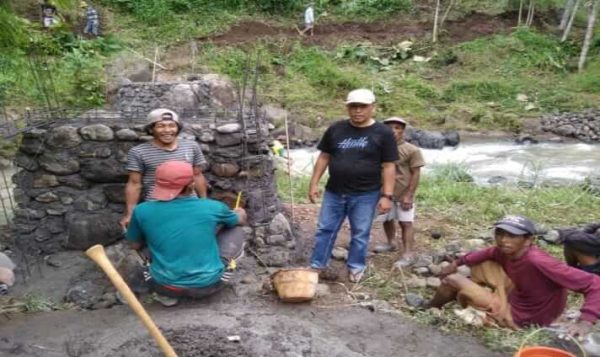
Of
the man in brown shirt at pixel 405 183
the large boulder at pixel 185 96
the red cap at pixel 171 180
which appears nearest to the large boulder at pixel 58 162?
the red cap at pixel 171 180

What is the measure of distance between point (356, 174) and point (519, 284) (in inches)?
58.6

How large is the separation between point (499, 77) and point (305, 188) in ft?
42.8

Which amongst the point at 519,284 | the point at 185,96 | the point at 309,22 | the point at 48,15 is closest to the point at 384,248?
the point at 519,284

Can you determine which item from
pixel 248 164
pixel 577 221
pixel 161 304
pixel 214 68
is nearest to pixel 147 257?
pixel 161 304

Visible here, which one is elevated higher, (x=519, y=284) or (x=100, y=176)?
(x=100, y=176)

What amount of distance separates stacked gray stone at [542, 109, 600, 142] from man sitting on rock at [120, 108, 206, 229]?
13542mm

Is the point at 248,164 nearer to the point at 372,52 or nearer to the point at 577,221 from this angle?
the point at 577,221

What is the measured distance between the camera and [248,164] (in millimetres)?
5234

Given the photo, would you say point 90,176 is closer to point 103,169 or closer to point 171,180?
point 103,169

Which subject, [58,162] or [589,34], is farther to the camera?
[589,34]

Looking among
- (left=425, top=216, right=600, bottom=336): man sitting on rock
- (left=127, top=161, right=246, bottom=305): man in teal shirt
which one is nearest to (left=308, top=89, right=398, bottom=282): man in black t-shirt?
(left=425, top=216, right=600, bottom=336): man sitting on rock

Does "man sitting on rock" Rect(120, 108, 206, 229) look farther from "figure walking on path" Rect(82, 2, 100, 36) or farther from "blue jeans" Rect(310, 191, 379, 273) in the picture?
"figure walking on path" Rect(82, 2, 100, 36)

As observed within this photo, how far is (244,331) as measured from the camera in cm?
381

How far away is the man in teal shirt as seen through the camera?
3.86 metres
